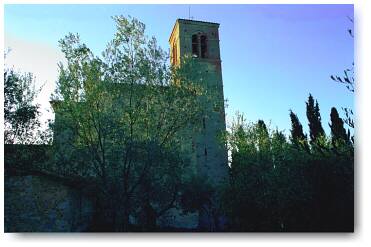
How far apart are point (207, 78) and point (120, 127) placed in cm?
778

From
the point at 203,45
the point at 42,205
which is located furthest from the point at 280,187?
the point at 203,45

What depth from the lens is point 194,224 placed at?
15156 mm

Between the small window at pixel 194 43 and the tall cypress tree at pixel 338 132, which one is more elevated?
the small window at pixel 194 43

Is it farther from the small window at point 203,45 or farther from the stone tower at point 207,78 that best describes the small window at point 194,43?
the small window at point 203,45

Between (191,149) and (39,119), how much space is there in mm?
4743

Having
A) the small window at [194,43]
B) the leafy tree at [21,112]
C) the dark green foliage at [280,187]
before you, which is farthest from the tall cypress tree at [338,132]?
the small window at [194,43]

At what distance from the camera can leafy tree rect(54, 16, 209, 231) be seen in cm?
838

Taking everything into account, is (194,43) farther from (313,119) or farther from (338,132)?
(338,132)

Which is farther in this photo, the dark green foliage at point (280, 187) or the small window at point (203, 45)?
the small window at point (203, 45)

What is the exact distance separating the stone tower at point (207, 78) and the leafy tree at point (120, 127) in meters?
5.68

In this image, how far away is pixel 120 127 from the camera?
8.42 meters

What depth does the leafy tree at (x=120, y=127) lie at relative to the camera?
838 cm
